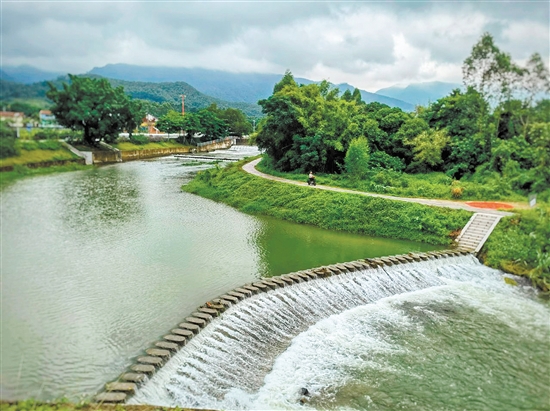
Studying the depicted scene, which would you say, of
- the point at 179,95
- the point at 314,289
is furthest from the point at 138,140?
the point at 314,289

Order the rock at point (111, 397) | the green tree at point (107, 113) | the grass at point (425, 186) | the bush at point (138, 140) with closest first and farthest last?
the rock at point (111, 397)
the grass at point (425, 186)
the green tree at point (107, 113)
the bush at point (138, 140)

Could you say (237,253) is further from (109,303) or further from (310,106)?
(310,106)

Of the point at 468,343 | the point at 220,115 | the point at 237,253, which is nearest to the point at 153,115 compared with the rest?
the point at 220,115

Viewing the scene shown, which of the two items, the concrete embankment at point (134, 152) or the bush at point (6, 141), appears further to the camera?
the concrete embankment at point (134, 152)

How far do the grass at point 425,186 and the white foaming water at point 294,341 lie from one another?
6083 millimetres

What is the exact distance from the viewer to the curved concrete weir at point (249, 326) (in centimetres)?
554

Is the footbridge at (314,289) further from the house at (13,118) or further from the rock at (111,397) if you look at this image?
the house at (13,118)

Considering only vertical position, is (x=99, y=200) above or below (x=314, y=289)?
above

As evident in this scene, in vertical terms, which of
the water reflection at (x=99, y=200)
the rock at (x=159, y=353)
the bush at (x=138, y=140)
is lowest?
the rock at (x=159, y=353)

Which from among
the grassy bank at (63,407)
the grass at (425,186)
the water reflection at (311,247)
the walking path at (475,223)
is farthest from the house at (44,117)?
the grass at (425,186)

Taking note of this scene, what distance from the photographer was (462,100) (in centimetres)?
1981

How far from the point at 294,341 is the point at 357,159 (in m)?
12.0

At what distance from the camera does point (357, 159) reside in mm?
18016

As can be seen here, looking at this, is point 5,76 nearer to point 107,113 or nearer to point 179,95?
point 107,113
